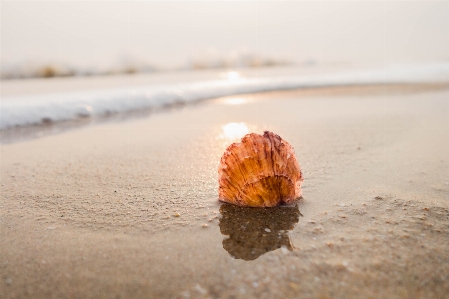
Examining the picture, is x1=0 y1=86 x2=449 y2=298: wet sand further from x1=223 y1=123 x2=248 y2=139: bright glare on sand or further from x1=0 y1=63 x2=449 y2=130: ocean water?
x1=0 y1=63 x2=449 y2=130: ocean water

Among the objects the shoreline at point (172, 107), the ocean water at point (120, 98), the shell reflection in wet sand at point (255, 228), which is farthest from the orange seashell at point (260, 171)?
the ocean water at point (120, 98)

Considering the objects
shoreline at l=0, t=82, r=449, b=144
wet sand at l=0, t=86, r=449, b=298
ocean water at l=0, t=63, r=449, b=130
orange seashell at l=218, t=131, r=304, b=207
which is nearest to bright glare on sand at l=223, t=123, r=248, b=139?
wet sand at l=0, t=86, r=449, b=298

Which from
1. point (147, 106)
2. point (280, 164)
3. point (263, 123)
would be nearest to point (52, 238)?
point (280, 164)

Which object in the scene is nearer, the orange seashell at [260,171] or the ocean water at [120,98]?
the orange seashell at [260,171]

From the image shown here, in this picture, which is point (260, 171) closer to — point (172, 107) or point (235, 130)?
point (235, 130)

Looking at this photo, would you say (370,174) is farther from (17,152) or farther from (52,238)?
(17,152)

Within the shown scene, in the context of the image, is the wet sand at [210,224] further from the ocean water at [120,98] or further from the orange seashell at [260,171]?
the ocean water at [120,98]
